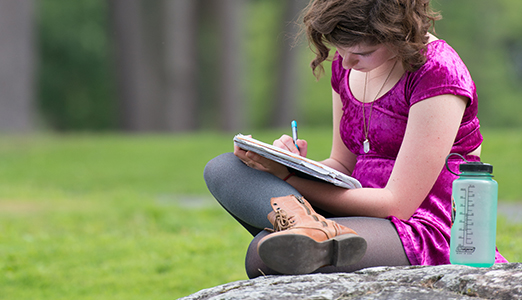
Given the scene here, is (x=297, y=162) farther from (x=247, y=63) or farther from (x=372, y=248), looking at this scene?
(x=247, y=63)

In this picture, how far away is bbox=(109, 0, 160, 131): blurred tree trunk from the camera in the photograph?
1634cm

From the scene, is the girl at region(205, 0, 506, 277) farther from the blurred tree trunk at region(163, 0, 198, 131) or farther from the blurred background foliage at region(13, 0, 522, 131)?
the blurred background foliage at region(13, 0, 522, 131)

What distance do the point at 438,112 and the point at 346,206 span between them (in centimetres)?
48

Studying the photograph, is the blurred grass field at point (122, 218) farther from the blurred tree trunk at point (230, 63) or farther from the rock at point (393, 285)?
the blurred tree trunk at point (230, 63)

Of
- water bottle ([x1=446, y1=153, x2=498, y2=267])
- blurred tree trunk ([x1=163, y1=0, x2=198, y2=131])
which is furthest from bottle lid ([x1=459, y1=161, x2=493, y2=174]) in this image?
blurred tree trunk ([x1=163, y1=0, x2=198, y2=131])

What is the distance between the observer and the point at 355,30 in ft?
7.27

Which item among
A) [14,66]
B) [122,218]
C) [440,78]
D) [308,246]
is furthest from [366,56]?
[14,66]

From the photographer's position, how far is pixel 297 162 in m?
2.20

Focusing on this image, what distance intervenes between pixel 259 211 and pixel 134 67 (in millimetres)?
14729

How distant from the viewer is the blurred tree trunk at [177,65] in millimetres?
16297

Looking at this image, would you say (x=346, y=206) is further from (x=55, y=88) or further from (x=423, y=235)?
(x=55, y=88)

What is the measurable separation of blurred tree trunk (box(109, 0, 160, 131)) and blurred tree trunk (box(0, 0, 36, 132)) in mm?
2862

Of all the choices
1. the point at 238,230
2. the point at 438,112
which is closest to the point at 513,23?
the point at 238,230

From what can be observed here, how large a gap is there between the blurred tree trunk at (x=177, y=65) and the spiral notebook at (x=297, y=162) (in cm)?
1431
